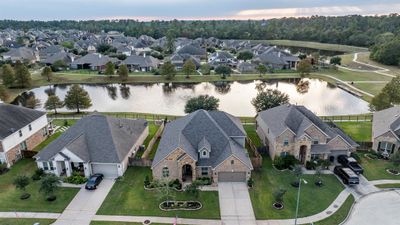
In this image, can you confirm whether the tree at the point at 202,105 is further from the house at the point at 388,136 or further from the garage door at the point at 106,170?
the house at the point at 388,136

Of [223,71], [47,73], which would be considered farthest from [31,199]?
[223,71]

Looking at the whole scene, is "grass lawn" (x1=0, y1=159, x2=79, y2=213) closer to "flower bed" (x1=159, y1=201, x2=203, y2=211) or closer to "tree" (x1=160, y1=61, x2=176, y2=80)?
"flower bed" (x1=159, y1=201, x2=203, y2=211)

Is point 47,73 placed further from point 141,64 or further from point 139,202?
point 139,202

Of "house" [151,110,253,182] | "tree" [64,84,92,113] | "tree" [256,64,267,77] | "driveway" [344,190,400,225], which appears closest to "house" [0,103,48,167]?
"tree" [64,84,92,113]

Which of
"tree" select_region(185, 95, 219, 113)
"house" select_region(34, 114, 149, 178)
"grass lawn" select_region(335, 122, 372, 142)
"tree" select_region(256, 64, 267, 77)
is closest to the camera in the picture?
"house" select_region(34, 114, 149, 178)

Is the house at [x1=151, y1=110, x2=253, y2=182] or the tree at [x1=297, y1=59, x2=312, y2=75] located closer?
the house at [x1=151, y1=110, x2=253, y2=182]
